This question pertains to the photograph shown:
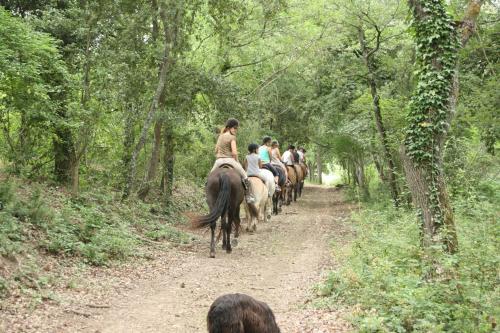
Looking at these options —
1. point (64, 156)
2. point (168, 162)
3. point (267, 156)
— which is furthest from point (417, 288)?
point (168, 162)

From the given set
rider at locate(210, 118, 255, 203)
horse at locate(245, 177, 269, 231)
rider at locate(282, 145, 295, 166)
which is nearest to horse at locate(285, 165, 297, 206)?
rider at locate(282, 145, 295, 166)

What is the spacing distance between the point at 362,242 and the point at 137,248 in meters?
4.96

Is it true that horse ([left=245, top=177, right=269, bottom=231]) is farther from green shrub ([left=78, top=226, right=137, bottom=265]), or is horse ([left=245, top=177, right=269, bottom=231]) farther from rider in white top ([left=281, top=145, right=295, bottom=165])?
rider in white top ([left=281, top=145, right=295, bottom=165])

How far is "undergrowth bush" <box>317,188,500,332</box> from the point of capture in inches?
218

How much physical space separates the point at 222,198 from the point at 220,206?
182 mm

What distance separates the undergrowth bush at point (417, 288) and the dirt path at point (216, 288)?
0.50 metres

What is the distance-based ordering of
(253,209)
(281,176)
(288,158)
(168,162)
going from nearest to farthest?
1. (253,209)
2. (168,162)
3. (281,176)
4. (288,158)

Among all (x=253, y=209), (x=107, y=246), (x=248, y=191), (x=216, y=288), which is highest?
(x=248, y=191)

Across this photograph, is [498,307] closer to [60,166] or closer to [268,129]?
[60,166]

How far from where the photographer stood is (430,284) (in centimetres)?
626

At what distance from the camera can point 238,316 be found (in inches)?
147

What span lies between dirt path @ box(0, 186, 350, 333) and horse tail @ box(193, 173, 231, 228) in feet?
2.66

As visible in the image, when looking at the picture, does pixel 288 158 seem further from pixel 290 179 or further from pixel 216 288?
pixel 216 288

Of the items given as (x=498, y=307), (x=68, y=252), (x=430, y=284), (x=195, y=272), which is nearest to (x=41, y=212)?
(x=68, y=252)
